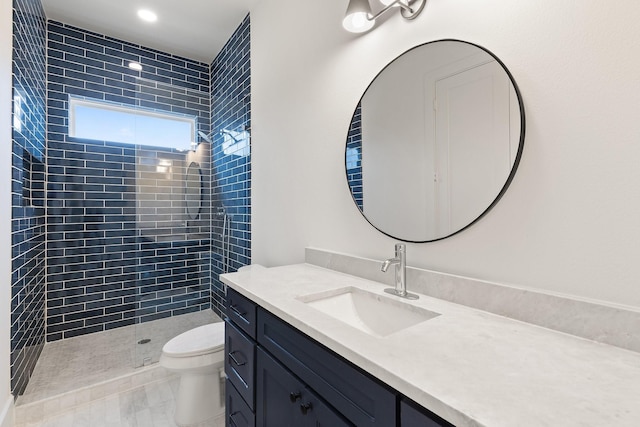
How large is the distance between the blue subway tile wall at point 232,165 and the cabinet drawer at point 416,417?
2.08m

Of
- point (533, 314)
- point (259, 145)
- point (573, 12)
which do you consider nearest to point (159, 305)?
point (259, 145)

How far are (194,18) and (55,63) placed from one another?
1.37m

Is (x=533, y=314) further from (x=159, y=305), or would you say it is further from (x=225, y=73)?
(x=225, y=73)

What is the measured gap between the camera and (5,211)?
1.62 metres

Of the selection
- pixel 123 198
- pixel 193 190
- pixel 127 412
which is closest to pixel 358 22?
pixel 193 190

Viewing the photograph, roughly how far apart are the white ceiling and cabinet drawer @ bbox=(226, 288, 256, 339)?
7.67 feet

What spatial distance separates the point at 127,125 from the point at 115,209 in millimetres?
872

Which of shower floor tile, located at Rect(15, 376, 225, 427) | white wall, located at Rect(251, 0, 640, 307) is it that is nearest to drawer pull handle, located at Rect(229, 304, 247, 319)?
white wall, located at Rect(251, 0, 640, 307)

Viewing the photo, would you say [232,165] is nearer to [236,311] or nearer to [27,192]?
[27,192]

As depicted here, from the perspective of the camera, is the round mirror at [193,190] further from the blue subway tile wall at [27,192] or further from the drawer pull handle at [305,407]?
the drawer pull handle at [305,407]

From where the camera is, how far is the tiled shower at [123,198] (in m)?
2.62

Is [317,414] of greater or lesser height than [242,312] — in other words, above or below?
below

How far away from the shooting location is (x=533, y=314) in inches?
33.3

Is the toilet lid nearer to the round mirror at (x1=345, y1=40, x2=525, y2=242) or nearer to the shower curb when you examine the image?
the shower curb
